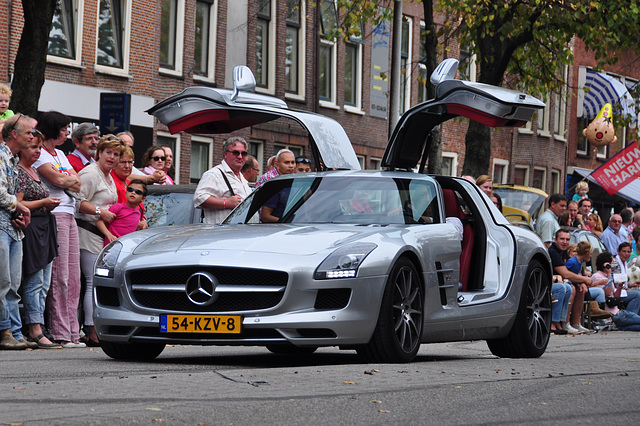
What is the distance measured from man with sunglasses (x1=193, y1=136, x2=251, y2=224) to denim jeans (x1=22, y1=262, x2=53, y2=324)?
74.7 inches

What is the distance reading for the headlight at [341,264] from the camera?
30.3ft

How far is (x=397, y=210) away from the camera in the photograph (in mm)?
10664

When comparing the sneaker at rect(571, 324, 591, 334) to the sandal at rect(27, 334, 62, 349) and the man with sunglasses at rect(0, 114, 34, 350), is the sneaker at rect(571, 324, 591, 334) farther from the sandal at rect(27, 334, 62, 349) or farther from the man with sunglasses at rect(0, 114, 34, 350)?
the man with sunglasses at rect(0, 114, 34, 350)

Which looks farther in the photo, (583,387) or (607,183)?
(607,183)

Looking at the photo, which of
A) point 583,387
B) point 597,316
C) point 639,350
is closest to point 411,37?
point 597,316

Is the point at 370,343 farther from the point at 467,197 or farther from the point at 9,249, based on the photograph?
the point at 9,249

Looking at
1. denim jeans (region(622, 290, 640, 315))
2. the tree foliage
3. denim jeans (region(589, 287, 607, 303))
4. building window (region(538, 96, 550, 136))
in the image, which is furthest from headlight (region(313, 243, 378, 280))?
building window (region(538, 96, 550, 136))

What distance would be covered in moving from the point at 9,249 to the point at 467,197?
3799 millimetres

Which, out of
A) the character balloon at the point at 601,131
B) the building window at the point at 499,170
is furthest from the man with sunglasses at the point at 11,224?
the building window at the point at 499,170

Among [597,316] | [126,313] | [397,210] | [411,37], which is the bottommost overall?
[597,316]

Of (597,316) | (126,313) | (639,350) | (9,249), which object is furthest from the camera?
(597,316)

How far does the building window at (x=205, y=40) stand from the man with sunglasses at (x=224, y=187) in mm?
19449

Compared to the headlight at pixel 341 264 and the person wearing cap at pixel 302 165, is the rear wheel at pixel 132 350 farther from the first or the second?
the person wearing cap at pixel 302 165

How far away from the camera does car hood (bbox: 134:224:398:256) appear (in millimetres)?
9453
